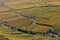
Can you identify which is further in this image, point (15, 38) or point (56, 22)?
point (56, 22)

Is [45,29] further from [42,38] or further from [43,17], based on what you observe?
[43,17]

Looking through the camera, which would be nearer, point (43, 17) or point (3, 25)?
point (3, 25)

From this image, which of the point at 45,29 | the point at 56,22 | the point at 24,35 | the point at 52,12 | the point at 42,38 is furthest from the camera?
the point at 52,12

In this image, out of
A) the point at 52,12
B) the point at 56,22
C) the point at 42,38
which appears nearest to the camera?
the point at 42,38

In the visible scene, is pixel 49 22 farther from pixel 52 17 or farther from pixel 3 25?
pixel 3 25

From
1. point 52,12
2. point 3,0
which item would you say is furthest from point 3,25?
point 3,0

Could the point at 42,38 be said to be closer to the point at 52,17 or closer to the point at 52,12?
the point at 52,17

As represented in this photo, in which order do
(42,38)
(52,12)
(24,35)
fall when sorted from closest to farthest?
(42,38) < (24,35) < (52,12)

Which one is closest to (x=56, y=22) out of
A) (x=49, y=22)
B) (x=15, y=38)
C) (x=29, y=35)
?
(x=49, y=22)

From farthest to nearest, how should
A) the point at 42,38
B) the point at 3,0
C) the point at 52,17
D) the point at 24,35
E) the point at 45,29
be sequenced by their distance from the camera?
1. the point at 3,0
2. the point at 52,17
3. the point at 45,29
4. the point at 24,35
5. the point at 42,38
